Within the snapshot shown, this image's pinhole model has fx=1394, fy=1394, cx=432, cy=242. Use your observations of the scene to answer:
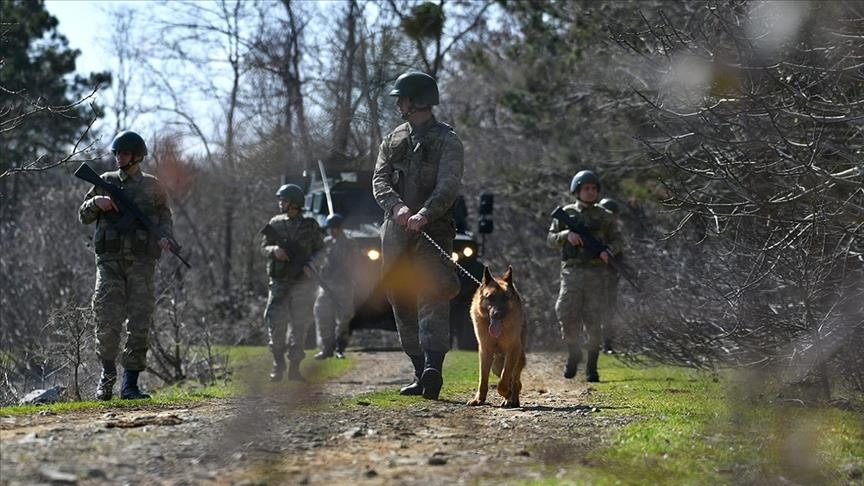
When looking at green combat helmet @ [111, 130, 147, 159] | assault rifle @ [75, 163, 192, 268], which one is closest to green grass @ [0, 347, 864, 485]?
assault rifle @ [75, 163, 192, 268]

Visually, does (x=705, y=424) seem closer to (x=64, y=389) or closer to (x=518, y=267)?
(x=64, y=389)

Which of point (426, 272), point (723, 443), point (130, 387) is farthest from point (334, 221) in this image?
point (723, 443)

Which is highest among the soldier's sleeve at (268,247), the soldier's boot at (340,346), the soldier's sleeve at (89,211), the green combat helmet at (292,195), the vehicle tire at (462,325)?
the green combat helmet at (292,195)

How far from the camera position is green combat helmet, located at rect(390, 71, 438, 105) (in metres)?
10.9

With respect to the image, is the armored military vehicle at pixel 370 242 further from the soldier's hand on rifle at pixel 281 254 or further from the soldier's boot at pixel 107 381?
the soldier's boot at pixel 107 381

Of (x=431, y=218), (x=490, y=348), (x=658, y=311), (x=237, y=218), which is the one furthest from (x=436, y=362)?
(x=237, y=218)

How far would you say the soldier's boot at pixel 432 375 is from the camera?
1074 centimetres

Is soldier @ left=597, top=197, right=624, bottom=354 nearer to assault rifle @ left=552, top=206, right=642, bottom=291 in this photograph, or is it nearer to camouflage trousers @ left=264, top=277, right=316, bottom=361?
assault rifle @ left=552, top=206, right=642, bottom=291

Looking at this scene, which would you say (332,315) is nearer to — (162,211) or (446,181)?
(162,211)

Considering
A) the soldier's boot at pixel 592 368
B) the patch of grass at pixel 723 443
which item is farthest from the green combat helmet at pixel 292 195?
the patch of grass at pixel 723 443

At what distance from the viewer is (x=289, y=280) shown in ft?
52.3

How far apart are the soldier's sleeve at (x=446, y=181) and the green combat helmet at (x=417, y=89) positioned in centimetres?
34

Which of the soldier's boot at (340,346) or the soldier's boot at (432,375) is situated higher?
the soldier's boot at (340,346)

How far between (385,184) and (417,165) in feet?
0.96
